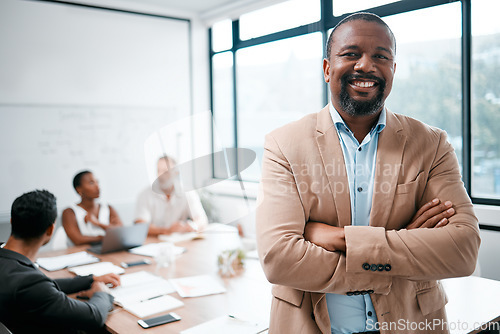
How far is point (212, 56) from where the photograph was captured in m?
5.84

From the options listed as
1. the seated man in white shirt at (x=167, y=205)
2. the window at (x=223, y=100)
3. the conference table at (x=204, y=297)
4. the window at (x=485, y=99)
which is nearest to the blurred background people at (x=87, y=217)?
the conference table at (x=204, y=297)

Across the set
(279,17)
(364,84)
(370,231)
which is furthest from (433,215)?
(279,17)

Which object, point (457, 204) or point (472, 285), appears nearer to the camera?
point (457, 204)

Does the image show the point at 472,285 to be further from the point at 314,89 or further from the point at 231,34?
the point at 231,34

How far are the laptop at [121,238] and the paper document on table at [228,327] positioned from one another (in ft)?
4.75

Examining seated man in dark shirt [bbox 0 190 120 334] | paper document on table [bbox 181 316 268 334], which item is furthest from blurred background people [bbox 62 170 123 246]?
paper document on table [bbox 181 316 268 334]

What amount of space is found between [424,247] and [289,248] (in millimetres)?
381

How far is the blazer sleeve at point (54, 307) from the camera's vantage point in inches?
67.4

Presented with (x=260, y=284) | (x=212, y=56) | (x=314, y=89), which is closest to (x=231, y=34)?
(x=212, y=56)

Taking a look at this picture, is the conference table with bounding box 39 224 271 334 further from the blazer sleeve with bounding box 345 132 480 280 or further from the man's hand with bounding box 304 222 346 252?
the blazer sleeve with bounding box 345 132 480 280

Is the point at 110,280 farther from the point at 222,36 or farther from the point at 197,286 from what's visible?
the point at 222,36

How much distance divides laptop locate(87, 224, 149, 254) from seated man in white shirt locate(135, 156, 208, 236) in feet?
2.18

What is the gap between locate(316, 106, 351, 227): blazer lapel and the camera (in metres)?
1.25

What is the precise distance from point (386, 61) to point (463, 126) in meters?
2.41
